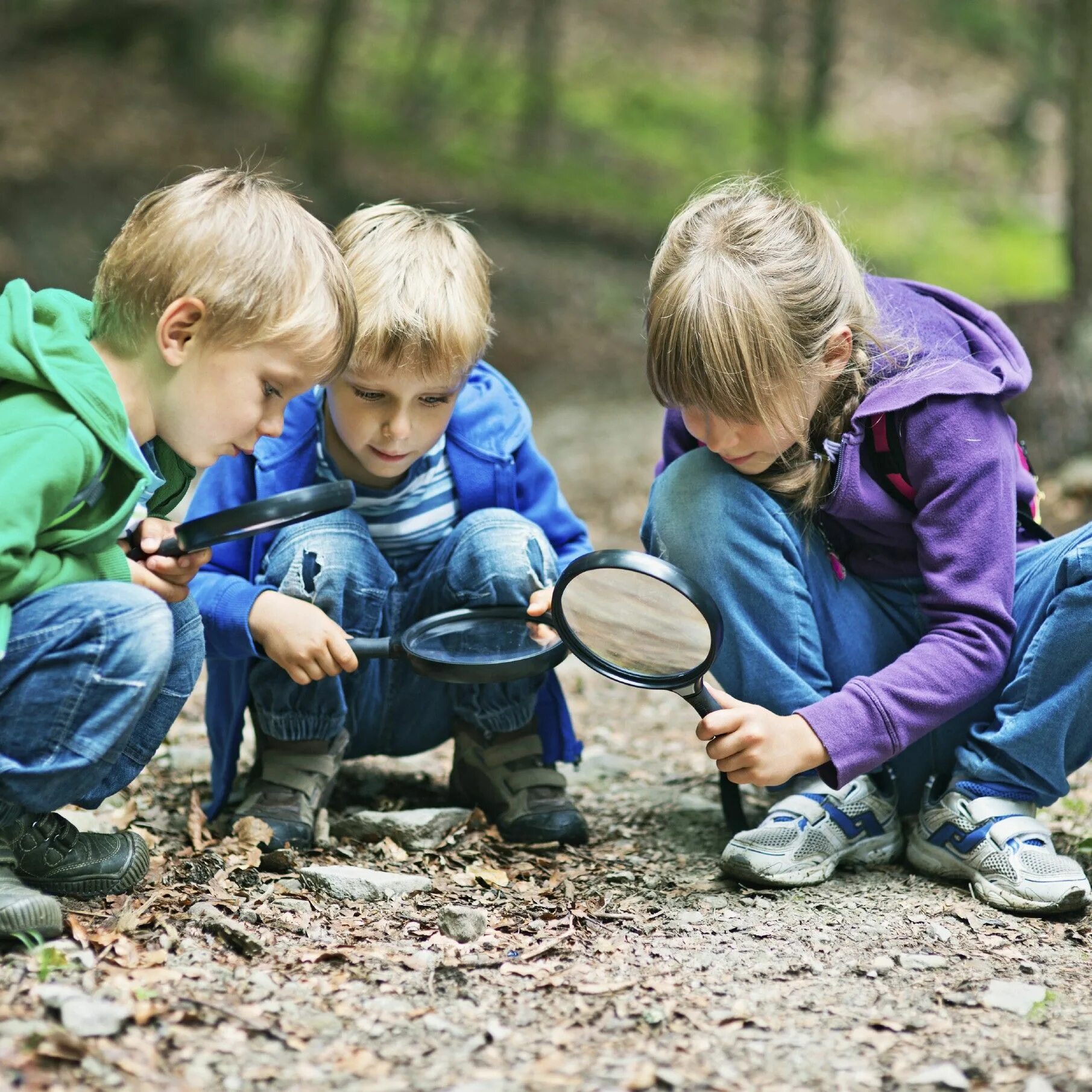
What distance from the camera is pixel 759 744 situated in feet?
7.81

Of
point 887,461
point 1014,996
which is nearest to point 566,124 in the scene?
point 887,461

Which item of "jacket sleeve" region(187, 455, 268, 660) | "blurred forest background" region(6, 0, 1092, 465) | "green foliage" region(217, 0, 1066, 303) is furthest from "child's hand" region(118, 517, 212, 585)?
"green foliage" region(217, 0, 1066, 303)

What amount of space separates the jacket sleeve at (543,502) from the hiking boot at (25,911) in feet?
4.27

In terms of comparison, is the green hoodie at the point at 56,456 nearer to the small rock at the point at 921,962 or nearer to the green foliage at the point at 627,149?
the small rock at the point at 921,962

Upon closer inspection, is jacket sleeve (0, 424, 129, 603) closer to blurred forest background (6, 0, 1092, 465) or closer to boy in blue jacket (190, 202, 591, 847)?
boy in blue jacket (190, 202, 591, 847)

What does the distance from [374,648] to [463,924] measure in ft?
1.84

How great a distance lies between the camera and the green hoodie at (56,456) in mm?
1938

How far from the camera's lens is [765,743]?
2.38 metres

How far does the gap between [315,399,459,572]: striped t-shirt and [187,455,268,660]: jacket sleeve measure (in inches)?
7.6

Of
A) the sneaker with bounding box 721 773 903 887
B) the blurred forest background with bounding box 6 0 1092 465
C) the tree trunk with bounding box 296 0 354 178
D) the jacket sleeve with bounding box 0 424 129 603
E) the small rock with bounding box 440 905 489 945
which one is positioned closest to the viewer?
the jacket sleeve with bounding box 0 424 129 603

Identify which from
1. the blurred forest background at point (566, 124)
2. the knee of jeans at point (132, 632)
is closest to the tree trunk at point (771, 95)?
the blurred forest background at point (566, 124)

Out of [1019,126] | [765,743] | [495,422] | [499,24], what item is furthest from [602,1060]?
[1019,126]

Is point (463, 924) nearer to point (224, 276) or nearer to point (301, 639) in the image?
point (301, 639)

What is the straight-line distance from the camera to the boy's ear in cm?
219
